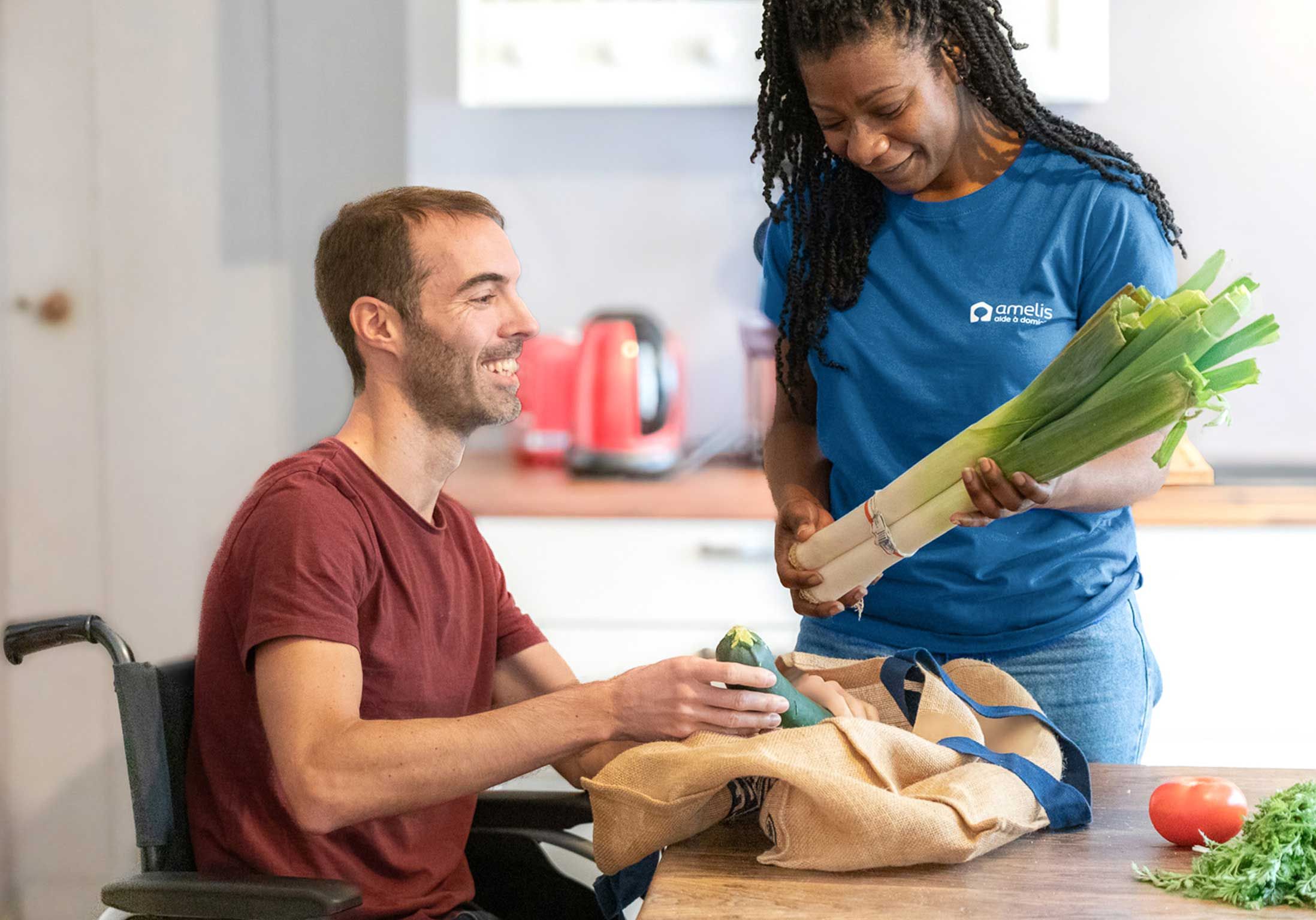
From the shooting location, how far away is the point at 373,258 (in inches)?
55.9

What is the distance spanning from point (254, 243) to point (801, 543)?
7.06ft

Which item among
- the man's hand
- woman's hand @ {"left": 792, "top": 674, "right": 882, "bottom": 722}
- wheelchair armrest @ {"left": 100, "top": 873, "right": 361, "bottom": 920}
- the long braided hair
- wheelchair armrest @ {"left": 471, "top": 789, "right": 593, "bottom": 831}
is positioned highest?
the long braided hair

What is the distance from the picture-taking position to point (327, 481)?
4.22 feet

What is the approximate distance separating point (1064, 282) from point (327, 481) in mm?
791

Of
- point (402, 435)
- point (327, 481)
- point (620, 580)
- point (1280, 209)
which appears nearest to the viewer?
point (327, 481)

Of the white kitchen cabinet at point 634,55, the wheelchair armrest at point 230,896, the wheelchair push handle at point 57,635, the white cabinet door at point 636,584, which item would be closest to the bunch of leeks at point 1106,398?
the wheelchair armrest at point 230,896

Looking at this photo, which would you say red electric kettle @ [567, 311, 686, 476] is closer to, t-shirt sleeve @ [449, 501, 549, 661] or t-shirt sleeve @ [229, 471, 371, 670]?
t-shirt sleeve @ [449, 501, 549, 661]

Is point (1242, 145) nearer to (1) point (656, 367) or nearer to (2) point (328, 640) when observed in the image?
(1) point (656, 367)

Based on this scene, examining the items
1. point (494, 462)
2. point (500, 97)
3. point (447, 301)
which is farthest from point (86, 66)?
point (447, 301)

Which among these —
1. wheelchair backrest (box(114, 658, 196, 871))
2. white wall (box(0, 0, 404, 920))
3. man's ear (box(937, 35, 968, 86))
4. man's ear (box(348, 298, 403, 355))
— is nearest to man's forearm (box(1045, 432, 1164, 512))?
man's ear (box(937, 35, 968, 86))

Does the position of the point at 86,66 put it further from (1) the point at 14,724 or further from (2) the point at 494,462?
(1) the point at 14,724

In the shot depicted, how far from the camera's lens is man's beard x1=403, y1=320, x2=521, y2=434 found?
4.61ft

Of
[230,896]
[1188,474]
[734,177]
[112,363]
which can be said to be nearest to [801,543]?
[230,896]

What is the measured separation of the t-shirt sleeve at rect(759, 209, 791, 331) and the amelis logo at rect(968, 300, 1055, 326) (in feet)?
0.82
